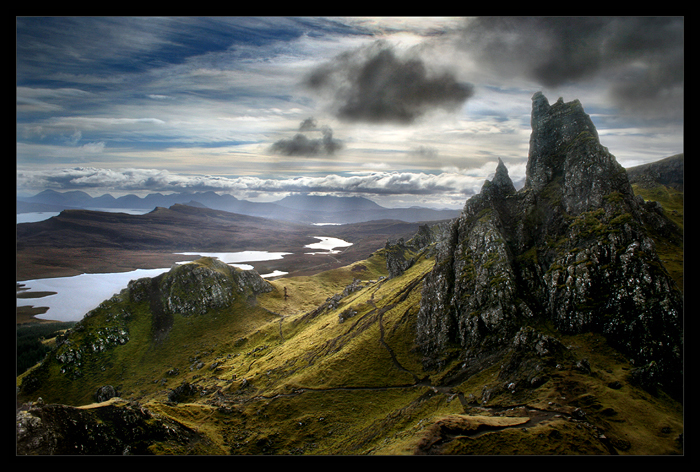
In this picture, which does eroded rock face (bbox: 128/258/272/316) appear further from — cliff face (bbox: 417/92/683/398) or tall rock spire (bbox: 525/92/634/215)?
tall rock spire (bbox: 525/92/634/215)

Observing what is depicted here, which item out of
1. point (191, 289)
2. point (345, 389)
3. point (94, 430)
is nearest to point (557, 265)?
point (345, 389)

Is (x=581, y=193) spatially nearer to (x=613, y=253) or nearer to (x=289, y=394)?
(x=613, y=253)

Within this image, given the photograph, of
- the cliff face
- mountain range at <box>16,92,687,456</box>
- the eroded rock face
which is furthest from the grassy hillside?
the eroded rock face

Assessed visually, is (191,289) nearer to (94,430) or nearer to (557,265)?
(94,430)

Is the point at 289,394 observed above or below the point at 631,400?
below
